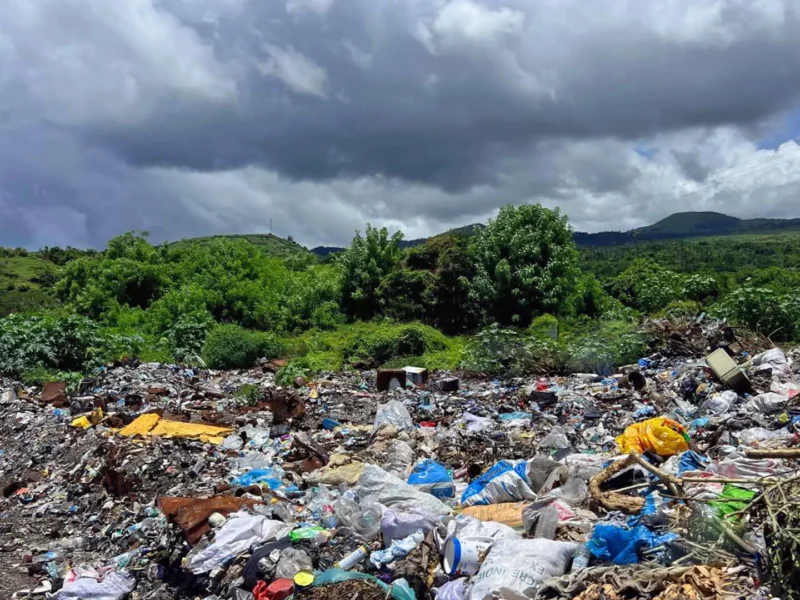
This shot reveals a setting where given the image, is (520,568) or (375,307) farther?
(375,307)

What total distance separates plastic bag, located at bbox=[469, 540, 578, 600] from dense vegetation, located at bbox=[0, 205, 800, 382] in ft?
28.4

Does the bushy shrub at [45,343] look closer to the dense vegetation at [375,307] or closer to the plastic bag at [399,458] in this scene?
the dense vegetation at [375,307]

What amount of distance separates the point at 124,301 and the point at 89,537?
64.3ft

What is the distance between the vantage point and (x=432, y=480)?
19.8 ft

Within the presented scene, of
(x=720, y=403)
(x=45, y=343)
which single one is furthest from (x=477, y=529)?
(x=45, y=343)

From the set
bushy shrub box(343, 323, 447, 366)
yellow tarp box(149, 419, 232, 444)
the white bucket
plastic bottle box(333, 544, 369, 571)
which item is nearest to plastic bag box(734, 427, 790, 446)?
the white bucket

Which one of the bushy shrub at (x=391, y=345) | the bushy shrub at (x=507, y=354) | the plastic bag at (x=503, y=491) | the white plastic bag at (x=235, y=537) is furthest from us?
the bushy shrub at (x=391, y=345)

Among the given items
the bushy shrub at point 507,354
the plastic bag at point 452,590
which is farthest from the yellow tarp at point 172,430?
the bushy shrub at point 507,354

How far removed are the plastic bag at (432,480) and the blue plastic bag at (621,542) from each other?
201cm

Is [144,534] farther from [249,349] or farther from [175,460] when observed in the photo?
[249,349]

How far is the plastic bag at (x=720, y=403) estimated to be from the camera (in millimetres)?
7712

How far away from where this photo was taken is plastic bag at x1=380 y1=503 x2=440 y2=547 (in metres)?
4.64

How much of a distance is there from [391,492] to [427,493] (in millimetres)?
502

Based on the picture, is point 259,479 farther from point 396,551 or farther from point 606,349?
point 606,349
